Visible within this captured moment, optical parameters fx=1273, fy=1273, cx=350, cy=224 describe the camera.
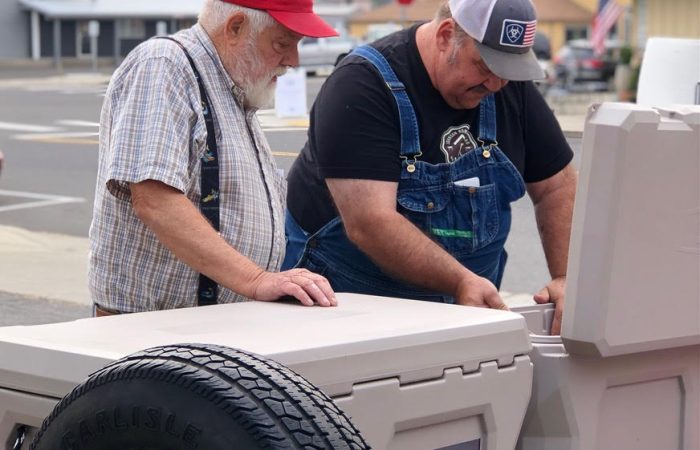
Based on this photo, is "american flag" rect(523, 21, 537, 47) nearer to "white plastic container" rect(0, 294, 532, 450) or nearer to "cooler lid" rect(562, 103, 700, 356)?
"cooler lid" rect(562, 103, 700, 356)

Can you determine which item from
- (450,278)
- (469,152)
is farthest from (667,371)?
(469,152)

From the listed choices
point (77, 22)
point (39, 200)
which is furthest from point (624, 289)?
point (77, 22)

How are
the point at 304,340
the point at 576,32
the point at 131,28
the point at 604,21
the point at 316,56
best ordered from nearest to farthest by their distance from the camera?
1. the point at 304,340
2. the point at 316,56
3. the point at 604,21
4. the point at 131,28
5. the point at 576,32

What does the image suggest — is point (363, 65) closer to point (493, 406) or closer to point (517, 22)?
point (517, 22)

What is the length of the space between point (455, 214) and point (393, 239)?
0.21 meters

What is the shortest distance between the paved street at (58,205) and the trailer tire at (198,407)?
1.83m

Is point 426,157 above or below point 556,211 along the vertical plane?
above

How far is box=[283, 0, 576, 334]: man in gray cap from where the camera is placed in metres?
3.28

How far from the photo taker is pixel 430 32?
3463 mm

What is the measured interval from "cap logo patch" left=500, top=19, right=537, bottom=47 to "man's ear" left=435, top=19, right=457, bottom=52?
159 millimetres

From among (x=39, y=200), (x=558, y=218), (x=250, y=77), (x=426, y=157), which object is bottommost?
(x=39, y=200)

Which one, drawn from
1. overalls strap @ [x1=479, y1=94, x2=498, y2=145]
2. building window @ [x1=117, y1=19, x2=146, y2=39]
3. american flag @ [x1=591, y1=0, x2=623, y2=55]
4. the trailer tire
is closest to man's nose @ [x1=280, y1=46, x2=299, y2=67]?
overalls strap @ [x1=479, y1=94, x2=498, y2=145]

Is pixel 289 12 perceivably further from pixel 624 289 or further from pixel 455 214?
pixel 624 289

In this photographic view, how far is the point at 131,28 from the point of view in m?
49.7
